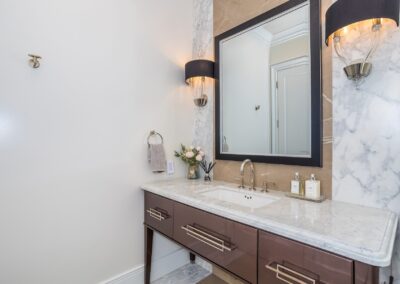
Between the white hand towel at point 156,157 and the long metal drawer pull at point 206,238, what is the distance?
0.59 metres

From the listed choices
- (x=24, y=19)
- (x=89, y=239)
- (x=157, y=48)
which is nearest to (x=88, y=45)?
(x=24, y=19)

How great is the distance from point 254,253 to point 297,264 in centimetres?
19

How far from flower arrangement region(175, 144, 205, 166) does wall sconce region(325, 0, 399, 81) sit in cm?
118

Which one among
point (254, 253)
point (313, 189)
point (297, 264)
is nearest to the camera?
point (297, 264)

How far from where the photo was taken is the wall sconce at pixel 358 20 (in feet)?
3.12

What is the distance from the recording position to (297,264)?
82cm

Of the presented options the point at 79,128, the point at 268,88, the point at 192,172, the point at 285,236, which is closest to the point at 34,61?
the point at 79,128

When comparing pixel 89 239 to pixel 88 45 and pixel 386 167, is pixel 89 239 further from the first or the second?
pixel 386 167

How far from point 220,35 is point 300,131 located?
1.07 meters

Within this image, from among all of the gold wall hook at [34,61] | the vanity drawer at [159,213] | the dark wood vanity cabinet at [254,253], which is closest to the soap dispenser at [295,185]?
the dark wood vanity cabinet at [254,253]

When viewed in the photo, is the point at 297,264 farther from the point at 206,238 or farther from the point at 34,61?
the point at 34,61

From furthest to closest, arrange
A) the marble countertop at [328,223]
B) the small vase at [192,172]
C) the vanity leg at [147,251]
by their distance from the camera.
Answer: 1. the small vase at [192,172]
2. the vanity leg at [147,251]
3. the marble countertop at [328,223]

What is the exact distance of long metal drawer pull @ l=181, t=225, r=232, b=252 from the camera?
108 cm

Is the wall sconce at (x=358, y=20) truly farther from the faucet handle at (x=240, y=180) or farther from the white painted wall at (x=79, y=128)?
the white painted wall at (x=79, y=128)
